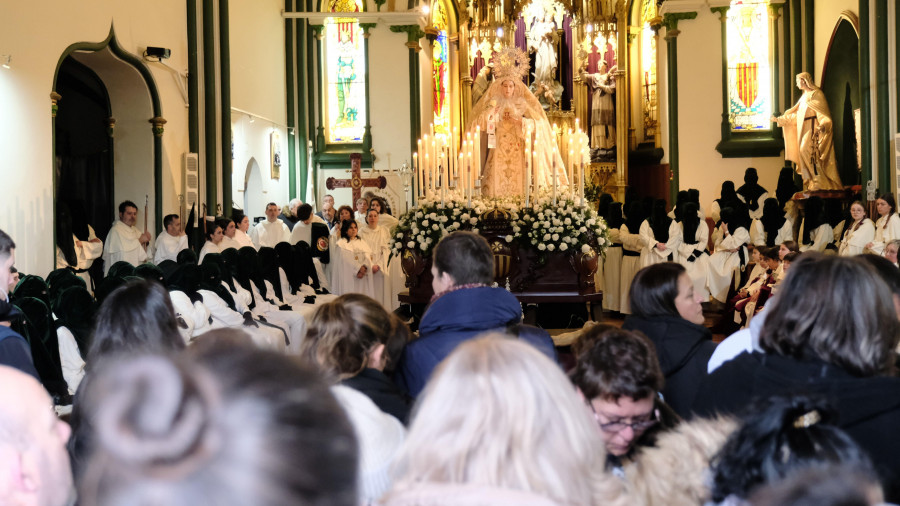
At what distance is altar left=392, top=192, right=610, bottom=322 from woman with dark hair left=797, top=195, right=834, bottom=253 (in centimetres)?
462

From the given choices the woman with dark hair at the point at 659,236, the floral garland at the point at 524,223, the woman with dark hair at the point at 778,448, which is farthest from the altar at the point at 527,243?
the woman with dark hair at the point at 778,448

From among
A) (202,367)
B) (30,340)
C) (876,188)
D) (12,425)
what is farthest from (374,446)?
(876,188)

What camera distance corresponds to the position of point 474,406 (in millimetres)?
1528

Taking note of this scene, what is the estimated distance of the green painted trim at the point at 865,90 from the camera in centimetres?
1239

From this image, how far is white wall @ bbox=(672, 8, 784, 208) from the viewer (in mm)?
16109

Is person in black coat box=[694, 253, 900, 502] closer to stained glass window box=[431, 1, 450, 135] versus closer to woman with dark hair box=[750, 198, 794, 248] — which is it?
woman with dark hair box=[750, 198, 794, 248]

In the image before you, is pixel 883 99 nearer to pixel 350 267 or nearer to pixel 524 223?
pixel 524 223

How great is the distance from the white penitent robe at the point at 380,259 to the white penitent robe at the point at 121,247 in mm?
2911

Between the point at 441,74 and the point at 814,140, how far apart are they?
26.0ft

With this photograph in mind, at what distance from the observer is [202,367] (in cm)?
97

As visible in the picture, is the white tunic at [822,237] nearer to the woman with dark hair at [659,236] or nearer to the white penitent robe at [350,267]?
the woman with dark hair at [659,236]

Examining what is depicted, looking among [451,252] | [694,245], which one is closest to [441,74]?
[694,245]

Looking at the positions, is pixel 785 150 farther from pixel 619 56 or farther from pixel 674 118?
pixel 619 56

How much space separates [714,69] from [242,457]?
16.3m
